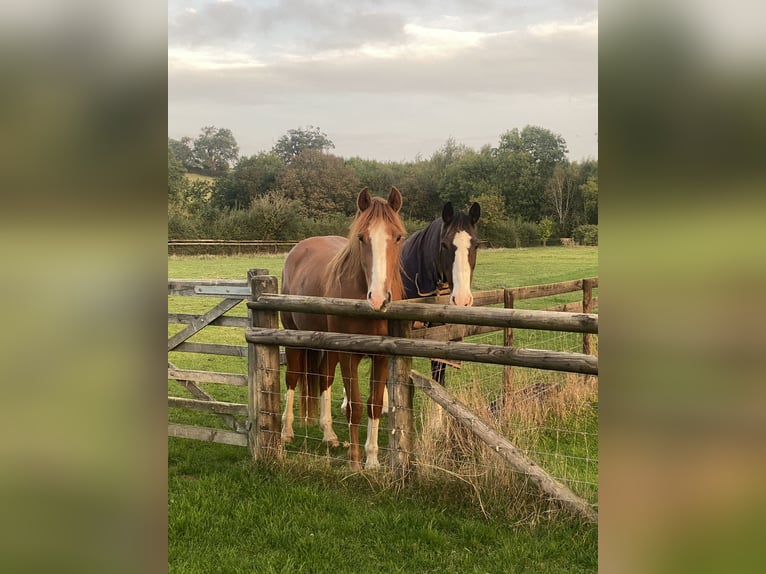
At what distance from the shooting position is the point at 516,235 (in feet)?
69.9

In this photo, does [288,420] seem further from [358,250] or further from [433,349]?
[433,349]

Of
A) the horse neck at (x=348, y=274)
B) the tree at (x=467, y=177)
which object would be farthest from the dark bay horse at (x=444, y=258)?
the tree at (x=467, y=177)

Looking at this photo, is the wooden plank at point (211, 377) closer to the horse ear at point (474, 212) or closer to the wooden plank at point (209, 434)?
the wooden plank at point (209, 434)

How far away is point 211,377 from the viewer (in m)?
4.66

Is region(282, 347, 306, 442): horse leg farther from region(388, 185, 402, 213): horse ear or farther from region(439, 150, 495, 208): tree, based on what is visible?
region(439, 150, 495, 208): tree

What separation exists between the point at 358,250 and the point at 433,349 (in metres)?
0.92

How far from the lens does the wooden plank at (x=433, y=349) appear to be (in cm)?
325

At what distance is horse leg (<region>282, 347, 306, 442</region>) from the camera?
16.2 feet

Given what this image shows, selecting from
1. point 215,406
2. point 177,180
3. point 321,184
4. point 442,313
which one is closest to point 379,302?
point 442,313

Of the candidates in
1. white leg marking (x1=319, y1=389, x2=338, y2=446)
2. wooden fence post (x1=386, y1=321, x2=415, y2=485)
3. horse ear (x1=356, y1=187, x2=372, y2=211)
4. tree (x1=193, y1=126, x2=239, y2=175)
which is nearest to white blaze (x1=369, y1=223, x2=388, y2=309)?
horse ear (x1=356, y1=187, x2=372, y2=211)

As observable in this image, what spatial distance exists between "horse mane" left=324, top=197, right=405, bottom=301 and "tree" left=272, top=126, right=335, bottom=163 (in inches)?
850
